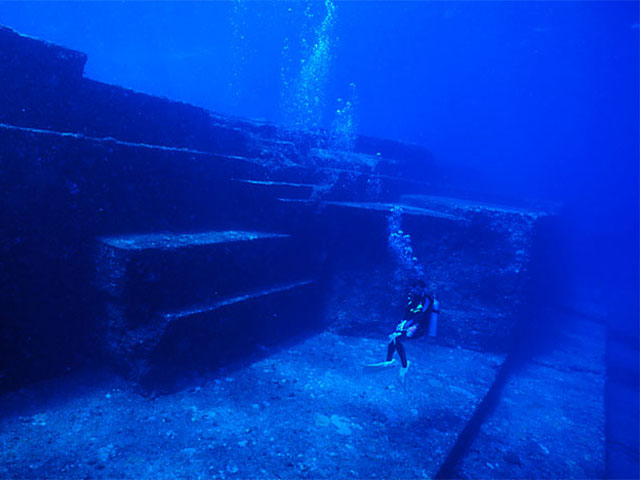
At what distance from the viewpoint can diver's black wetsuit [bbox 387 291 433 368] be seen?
4.92m

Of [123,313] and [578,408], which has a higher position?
[123,313]

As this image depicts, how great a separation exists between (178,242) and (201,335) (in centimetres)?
113

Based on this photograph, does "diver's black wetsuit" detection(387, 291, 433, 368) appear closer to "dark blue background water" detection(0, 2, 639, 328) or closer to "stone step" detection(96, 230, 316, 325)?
"stone step" detection(96, 230, 316, 325)

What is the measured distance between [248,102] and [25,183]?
6405 cm

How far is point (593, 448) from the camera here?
500 centimetres

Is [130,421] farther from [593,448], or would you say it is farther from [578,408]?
[578,408]

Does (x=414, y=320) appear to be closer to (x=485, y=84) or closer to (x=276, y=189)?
(x=276, y=189)

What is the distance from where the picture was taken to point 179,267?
4.45 m

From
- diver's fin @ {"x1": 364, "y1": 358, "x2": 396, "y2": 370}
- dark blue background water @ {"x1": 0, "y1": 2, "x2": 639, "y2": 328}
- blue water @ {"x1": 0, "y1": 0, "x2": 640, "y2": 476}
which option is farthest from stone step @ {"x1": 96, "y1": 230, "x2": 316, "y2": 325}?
dark blue background water @ {"x1": 0, "y1": 2, "x2": 639, "y2": 328}

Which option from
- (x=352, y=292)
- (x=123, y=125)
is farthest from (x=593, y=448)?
(x=123, y=125)

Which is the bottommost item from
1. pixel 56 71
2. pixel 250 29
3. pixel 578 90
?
pixel 56 71

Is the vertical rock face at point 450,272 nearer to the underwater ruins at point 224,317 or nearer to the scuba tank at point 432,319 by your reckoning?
the underwater ruins at point 224,317

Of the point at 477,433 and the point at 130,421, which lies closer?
the point at 130,421

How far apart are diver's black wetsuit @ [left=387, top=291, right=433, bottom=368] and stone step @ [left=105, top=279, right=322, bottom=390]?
1805mm
